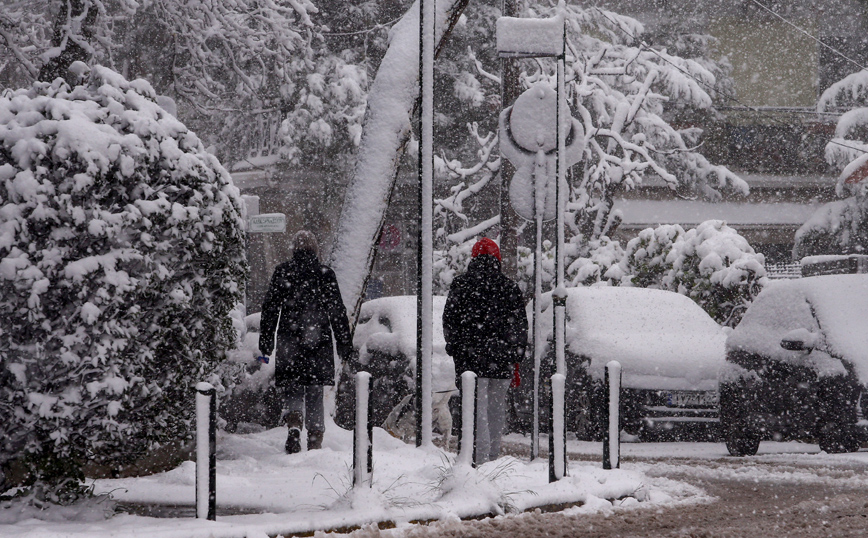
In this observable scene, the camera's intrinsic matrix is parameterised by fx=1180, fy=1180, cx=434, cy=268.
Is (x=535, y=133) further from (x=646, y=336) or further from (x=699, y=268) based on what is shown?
(x=699, y=268)

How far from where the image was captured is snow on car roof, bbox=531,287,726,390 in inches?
474

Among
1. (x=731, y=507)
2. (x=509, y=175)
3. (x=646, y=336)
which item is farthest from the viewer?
(x=509, y=175)

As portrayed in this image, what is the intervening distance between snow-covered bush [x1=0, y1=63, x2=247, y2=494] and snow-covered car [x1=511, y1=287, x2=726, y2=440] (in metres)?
6.08

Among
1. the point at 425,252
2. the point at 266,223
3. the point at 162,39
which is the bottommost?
the point at 425,252

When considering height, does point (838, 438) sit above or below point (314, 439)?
below

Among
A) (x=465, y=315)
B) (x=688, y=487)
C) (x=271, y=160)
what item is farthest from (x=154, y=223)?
(x=271, y=160)

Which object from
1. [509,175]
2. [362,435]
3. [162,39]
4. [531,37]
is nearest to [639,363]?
[531,37]

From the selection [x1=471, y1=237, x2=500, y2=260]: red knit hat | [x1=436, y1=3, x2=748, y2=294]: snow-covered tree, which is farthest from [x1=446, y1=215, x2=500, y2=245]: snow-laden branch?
[x1=471, y1=237, x2=500, y2=260]: red knit hat

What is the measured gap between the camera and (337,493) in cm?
704

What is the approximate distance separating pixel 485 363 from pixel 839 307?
3881 mm

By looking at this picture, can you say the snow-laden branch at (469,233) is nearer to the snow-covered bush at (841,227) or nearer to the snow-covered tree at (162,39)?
the snow-covered tree at (162,39)

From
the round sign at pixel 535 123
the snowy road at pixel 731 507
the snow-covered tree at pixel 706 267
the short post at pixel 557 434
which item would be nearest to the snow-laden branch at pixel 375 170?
the round sign at pixel 535 123

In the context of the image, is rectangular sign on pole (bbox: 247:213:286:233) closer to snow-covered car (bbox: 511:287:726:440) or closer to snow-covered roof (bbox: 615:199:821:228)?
snow-covered car (bbox: 511:287:726:440)

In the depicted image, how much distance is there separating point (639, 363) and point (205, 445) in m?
6.89
